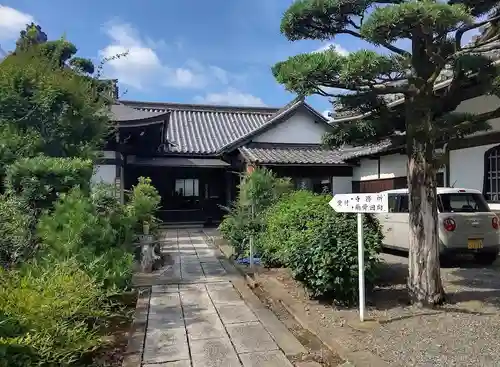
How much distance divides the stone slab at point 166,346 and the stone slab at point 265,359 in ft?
1.98

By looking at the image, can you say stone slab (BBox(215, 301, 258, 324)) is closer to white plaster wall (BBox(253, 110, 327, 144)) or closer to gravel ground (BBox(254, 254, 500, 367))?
gravel ground (BBox(254, 254, 500, 367))

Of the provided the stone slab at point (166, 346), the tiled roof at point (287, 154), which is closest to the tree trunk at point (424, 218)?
the stone slab at point (166, 346)

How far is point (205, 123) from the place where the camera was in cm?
2280

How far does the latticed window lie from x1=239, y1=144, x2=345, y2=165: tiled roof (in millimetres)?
5883

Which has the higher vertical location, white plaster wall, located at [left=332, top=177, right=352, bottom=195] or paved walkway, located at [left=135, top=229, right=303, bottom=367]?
white plaster wall, located at [left=332, top=177, right=352, bottom=195]

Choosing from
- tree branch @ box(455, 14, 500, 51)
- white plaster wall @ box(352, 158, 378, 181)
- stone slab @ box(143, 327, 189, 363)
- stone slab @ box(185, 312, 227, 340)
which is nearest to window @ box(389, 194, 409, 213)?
white plaster wall @ box(352, 158, 378, 181)

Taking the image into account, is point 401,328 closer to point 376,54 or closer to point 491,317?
point 491,317

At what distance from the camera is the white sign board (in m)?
4.43

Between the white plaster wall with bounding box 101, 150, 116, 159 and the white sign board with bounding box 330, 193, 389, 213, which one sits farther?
the white plaster wall with bounding box 101, 150, 116, 159

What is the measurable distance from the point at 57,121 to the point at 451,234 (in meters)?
7.60

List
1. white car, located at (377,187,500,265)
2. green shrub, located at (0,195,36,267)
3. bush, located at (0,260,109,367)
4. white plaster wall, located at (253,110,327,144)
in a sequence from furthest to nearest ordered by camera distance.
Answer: white plaster wall, located at (253,110,327,144), white car, located at (377,187,500,265), green shrub, located at (0,195,36,267), bush, located at (0,260,109,367)

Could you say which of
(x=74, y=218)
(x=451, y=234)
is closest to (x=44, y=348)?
(x=74, y=218)

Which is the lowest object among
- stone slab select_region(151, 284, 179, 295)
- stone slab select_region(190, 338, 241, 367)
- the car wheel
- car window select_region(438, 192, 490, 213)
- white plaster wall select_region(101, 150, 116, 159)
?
stone slab select_region(151, 284, 179, 295)

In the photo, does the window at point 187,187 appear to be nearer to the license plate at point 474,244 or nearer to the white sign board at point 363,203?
the license plate at point 474,244
